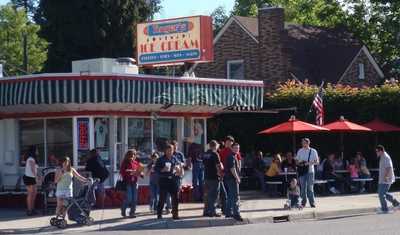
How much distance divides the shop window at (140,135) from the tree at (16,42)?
3133 centimetres

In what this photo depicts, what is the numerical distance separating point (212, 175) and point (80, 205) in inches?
128

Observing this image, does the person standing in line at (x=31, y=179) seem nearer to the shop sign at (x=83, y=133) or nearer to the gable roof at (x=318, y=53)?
the shop sign at (x=83, y=133)

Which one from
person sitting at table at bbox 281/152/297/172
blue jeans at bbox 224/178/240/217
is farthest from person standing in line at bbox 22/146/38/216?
person sitting at table at bbox 281/152/297/172

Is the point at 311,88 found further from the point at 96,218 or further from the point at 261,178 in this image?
the point at 96,218

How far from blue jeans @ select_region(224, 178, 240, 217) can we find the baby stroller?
330 centimetres

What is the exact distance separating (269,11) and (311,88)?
9.04 metres

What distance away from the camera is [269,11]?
133 feet

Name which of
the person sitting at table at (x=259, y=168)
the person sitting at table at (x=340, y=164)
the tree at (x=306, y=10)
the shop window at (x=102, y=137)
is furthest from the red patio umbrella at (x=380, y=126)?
the tree at (x=306, y=10)

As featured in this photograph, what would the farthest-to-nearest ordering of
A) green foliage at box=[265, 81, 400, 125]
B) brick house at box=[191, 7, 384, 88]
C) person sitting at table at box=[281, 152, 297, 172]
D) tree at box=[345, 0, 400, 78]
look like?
1. tree at box=[345, 0, 400, 78]
2. brick house at box=[191, 7, 384, 88]
3. green foliage at box=[265, 81, 400, 125]
4. person sitting at table at box=[281, 152, 297, 172]

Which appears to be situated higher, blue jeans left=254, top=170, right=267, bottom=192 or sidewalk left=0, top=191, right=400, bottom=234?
blue jeans left=254, top=170, right=267, bottom=192

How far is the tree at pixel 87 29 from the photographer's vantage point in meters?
45.2

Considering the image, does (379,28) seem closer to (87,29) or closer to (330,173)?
(87,29)

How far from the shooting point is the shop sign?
77.8 ft

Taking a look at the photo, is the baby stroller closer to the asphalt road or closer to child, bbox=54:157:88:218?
child, bbox=54:157:88:218
